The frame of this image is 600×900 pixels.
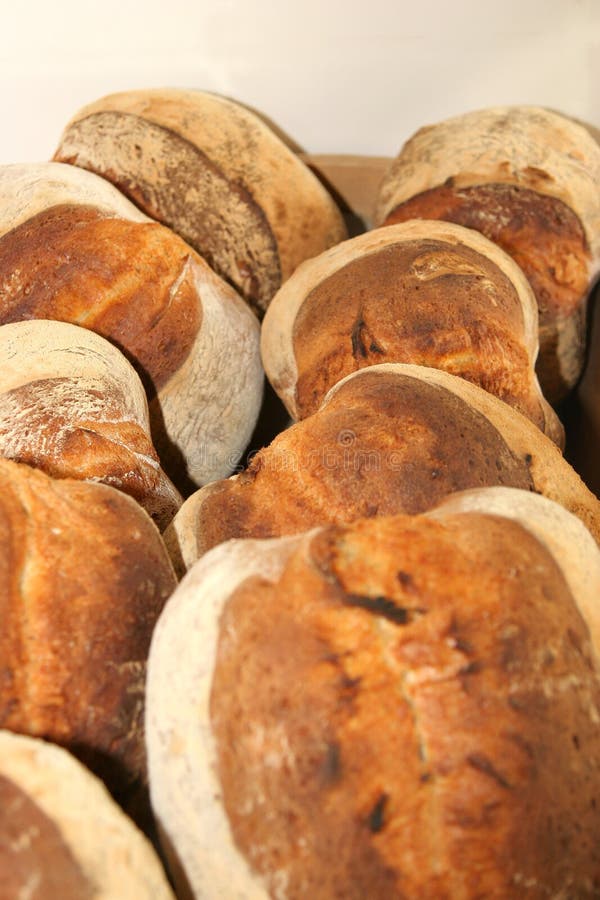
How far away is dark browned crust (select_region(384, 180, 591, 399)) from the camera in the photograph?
159 cm

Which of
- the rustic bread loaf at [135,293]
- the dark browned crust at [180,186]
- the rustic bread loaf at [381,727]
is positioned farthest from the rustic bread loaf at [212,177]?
the rustic bread loaf at [381,727]

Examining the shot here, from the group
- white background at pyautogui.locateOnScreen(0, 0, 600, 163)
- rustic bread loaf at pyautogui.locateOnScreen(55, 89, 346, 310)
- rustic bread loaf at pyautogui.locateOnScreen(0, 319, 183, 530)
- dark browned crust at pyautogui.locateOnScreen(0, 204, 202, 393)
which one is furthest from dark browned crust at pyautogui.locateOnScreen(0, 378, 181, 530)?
white background at pyautogui.locateOnScreen(0, 0, 600, 163)

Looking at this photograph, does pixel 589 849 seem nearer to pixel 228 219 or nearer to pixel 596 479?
pixel 596 479

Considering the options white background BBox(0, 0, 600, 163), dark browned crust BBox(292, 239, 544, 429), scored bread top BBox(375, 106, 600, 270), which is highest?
white background BBox(0, 0, 600, 163)

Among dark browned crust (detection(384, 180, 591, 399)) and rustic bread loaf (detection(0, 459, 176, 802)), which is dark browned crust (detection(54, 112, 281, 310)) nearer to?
dark browned crust (detection(384, 180, 591, 399))

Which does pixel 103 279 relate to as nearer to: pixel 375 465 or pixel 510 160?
pixel 375 465

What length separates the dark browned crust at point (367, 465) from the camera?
38.6 inches

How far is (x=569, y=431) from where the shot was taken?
185 centimetres

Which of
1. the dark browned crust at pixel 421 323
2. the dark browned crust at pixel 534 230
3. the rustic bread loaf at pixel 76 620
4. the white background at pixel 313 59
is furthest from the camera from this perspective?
the white background at pixel 313 59

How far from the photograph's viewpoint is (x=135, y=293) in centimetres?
136

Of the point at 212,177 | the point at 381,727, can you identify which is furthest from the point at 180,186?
the point at 381,727

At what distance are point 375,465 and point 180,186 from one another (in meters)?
0.87

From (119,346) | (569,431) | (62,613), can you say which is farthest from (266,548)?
(569,431)

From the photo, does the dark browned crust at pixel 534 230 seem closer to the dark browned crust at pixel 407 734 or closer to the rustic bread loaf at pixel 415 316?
the rustic bread loaf at pixel 415 316
